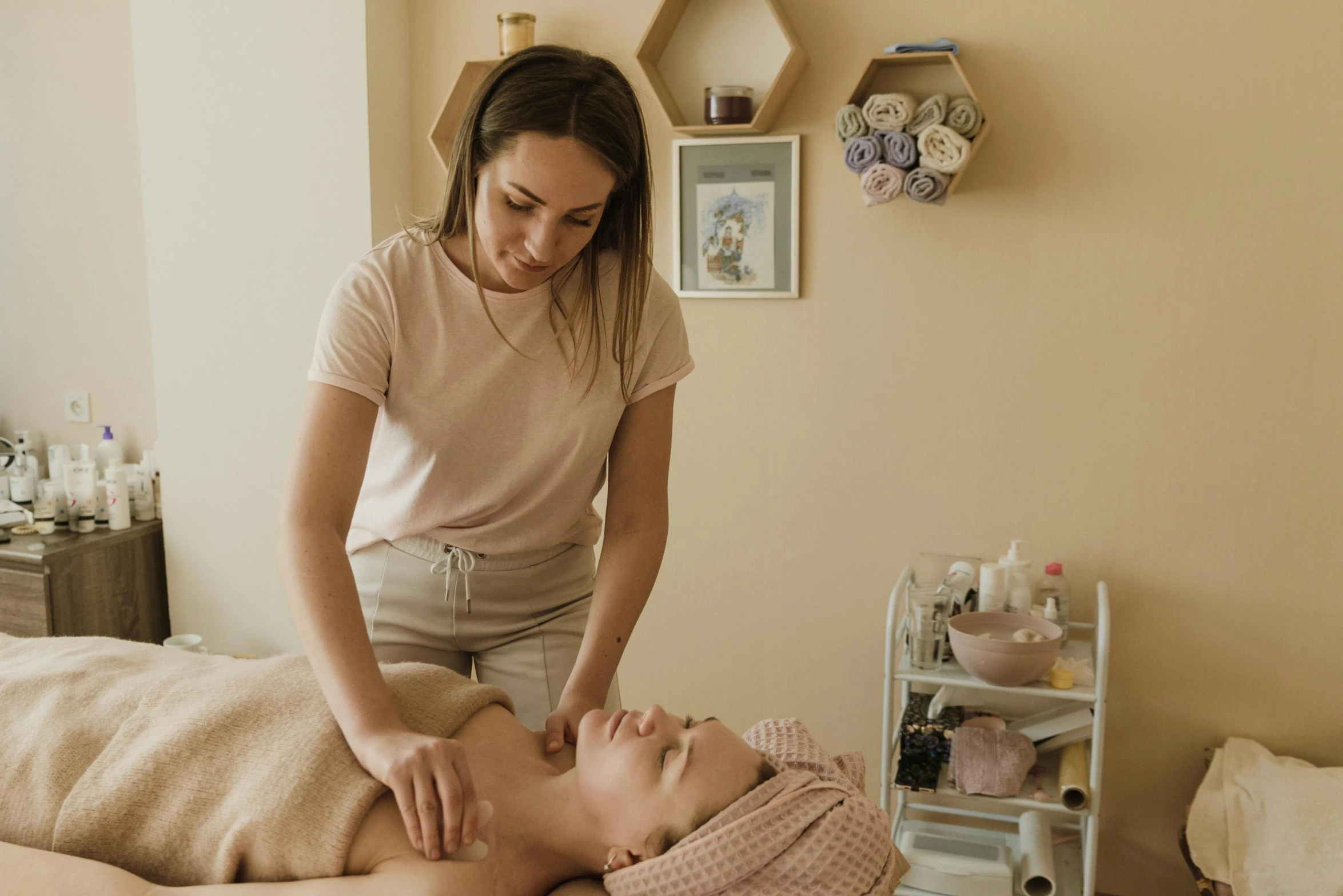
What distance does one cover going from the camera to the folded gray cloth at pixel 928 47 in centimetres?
225

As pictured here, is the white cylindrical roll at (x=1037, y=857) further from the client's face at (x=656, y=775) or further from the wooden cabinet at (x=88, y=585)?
the wooden cabinet at (x=88, y=585)

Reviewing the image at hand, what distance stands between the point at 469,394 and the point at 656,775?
0.55m

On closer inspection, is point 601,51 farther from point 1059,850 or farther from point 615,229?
point 1059,850

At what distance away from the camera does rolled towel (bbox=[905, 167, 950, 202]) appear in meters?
2.25

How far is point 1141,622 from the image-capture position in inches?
94.7

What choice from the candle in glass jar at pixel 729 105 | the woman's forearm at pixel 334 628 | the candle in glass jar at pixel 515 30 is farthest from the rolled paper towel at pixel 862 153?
the woman's forearm at pixel 334 628

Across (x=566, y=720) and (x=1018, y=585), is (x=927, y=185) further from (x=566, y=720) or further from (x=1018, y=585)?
(x=566, y=720)

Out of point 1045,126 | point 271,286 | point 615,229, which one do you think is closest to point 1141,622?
point 1045,126

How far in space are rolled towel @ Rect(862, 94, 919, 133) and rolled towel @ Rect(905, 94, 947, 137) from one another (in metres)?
0.02

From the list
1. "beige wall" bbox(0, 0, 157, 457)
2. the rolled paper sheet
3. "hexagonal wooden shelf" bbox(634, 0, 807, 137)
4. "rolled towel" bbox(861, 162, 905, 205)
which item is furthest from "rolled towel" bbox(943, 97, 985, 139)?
"beige wall" bbox(0, 0, 157, 457)

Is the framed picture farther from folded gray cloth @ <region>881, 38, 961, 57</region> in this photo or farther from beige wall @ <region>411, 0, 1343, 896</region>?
folded gray cloth @ <region>881, 38, 961, 57</region>

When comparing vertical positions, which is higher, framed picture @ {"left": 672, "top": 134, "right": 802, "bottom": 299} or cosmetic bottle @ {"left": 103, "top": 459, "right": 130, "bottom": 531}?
framed picture @ {"left": 672, "top": 134, "right": 802, "bottom": 299}

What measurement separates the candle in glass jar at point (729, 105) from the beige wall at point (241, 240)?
0.84 metres

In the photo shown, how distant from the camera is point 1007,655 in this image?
6.88 ft
